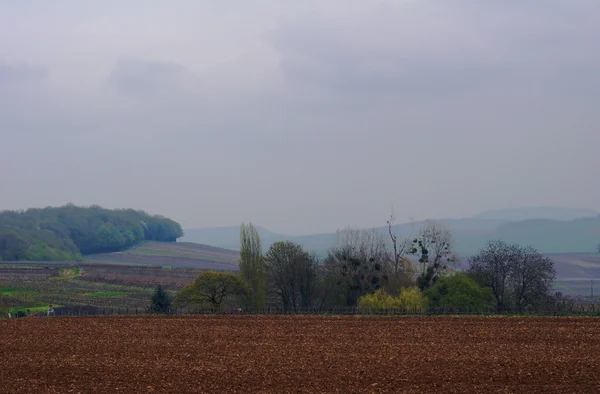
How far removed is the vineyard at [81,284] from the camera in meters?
96.0

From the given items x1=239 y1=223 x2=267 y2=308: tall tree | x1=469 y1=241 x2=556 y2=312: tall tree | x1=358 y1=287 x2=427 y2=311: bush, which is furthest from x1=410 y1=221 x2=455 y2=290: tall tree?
x1=239 y1=223 x2=267 y2=308: tall tree

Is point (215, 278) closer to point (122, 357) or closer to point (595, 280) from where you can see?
point (122, 357)

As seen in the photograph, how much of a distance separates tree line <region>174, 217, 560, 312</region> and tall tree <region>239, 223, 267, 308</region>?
0.10 meters

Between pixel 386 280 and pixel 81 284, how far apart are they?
200 feet

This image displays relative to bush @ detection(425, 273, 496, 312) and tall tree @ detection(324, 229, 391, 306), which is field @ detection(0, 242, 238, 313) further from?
bush @ detection(425, 273, 496, 312)

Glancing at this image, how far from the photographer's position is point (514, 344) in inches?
1564

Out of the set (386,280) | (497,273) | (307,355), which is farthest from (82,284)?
(307,355)

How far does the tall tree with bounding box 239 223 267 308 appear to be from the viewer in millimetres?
77250

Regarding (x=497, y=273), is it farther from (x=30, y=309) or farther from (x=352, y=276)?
(x=30, y=309)

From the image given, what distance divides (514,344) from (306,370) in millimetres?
13650

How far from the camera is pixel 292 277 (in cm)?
8194

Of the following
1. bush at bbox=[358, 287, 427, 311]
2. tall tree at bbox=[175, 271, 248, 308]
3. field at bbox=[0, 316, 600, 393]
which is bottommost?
field at bbox=[0, 316, 600, 393]

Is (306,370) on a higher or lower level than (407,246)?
lower

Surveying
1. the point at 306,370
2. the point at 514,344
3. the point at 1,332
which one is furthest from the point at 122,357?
the point at 514,344
